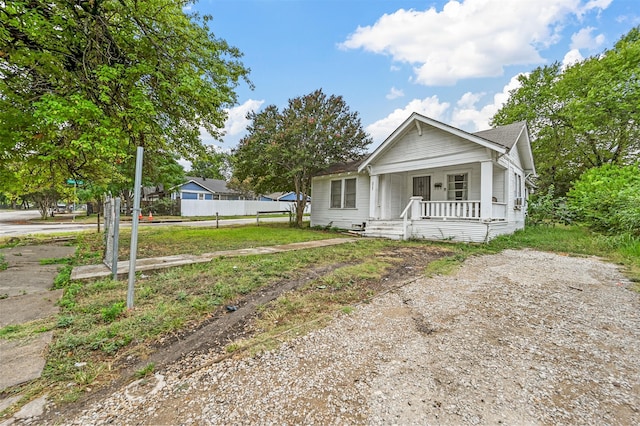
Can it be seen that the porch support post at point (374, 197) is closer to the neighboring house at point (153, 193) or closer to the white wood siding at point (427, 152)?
the white wood siding at point (427, 152)

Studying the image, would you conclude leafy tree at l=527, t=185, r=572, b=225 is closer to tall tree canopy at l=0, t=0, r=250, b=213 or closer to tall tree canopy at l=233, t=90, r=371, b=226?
tall tree canopy at l=233, t=90, r=371, b=226

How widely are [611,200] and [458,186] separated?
5.22m

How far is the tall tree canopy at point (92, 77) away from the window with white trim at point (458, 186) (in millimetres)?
9484

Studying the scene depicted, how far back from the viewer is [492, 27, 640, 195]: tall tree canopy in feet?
52.4

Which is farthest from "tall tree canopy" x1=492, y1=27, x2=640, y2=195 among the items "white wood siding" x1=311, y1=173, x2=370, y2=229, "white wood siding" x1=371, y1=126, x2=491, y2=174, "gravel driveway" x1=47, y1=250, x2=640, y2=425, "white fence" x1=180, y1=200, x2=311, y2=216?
"white fence" x1=180, y1=200, x2=311, y2=216

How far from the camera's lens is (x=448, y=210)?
31.7 feet

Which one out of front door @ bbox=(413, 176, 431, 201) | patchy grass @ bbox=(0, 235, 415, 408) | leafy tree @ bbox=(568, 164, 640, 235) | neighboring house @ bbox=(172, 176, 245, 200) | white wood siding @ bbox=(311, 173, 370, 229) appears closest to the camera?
patchy grass @ bbox=(0, 235, 415, 408)

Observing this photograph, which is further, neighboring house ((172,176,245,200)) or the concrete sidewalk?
neighboring house ((172,176,245,200))

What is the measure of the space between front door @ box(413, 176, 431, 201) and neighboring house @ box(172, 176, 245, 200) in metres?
28.5

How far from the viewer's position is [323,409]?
175 centimetres

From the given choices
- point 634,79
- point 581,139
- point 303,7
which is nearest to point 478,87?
point 634,79

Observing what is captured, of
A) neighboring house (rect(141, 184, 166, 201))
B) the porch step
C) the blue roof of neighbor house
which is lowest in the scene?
the porch step

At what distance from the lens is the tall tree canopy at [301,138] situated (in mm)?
12742

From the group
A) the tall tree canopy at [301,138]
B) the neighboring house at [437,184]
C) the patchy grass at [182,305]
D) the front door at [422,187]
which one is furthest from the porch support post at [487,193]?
the tall tree canopy at [301,138]
